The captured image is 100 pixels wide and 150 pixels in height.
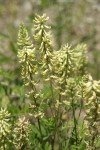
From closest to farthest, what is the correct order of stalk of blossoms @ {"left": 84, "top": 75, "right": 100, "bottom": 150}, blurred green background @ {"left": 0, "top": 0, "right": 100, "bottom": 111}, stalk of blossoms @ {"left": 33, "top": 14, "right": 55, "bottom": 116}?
stalk of blossoms @ {"left": 84, "top": 75, "right": 100, "bottom": 150}
stalk of blossoms @ {"left": 33, "top": 14, "right": 55, "bottom": 116}
blurred green background @ {"left": 0, "top": 0, "right": 100, "bottom": 111}

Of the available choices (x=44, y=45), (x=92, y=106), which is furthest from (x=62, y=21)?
(x=92, y=106)

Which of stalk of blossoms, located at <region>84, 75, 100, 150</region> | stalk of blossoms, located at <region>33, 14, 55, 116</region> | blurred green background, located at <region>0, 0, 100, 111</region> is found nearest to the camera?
stalk of blossoms, located at <region>84, 75, 100, 150</region>

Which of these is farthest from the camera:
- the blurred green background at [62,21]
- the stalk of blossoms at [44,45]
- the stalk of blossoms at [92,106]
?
the blurred green background at [62,21]

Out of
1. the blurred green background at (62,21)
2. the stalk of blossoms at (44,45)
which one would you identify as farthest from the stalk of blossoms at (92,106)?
the blurred green background at (62,21)

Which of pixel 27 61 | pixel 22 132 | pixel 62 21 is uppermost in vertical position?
pixel 62 21

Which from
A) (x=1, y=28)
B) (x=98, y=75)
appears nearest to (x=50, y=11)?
(x=1, y=28)

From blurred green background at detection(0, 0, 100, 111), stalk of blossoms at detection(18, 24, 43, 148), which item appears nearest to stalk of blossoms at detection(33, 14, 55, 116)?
stalk of blossoms at detection(18, 24, 43, 148)

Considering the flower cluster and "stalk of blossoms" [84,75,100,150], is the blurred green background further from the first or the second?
"stalk of blossoms" [84,75,100,150]

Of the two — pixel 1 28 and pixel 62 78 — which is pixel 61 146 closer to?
pixel 62 78

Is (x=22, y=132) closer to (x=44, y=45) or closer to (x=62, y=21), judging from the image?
(x=44, y=45)

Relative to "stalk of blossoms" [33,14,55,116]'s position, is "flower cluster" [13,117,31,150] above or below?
below

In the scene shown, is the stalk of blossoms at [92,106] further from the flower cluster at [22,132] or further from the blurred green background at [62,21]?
the blurred green background at [62,21]
